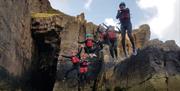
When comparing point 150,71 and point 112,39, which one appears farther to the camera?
point 112,39

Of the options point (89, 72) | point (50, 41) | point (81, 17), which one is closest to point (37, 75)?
point (50, 41)

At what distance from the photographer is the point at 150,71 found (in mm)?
19453

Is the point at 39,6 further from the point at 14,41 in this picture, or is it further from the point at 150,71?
the point at 150,71

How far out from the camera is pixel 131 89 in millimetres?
20250

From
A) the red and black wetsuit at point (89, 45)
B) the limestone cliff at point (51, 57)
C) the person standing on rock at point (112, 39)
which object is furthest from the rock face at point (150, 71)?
the red and black wetsuit at point (89, 45)

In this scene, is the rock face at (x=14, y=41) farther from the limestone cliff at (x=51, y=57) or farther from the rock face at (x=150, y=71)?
the rock face at (x=150, y=71)

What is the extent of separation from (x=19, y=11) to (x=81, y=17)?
529 inches

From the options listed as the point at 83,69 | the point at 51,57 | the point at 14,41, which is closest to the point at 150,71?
the point at 83,69

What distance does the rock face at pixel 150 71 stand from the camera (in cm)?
1911

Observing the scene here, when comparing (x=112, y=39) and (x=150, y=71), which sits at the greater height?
(x=112, y=39)

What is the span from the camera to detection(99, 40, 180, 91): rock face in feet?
62.7

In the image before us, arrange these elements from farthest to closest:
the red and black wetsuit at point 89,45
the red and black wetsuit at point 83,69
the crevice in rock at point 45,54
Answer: the crevice in rock at point 45,54 < the red and black wetsuit at point 89,45 < the red and black wetsuit at point 83,69

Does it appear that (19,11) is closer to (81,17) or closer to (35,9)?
(35,9)

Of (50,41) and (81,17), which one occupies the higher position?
(81,17)
